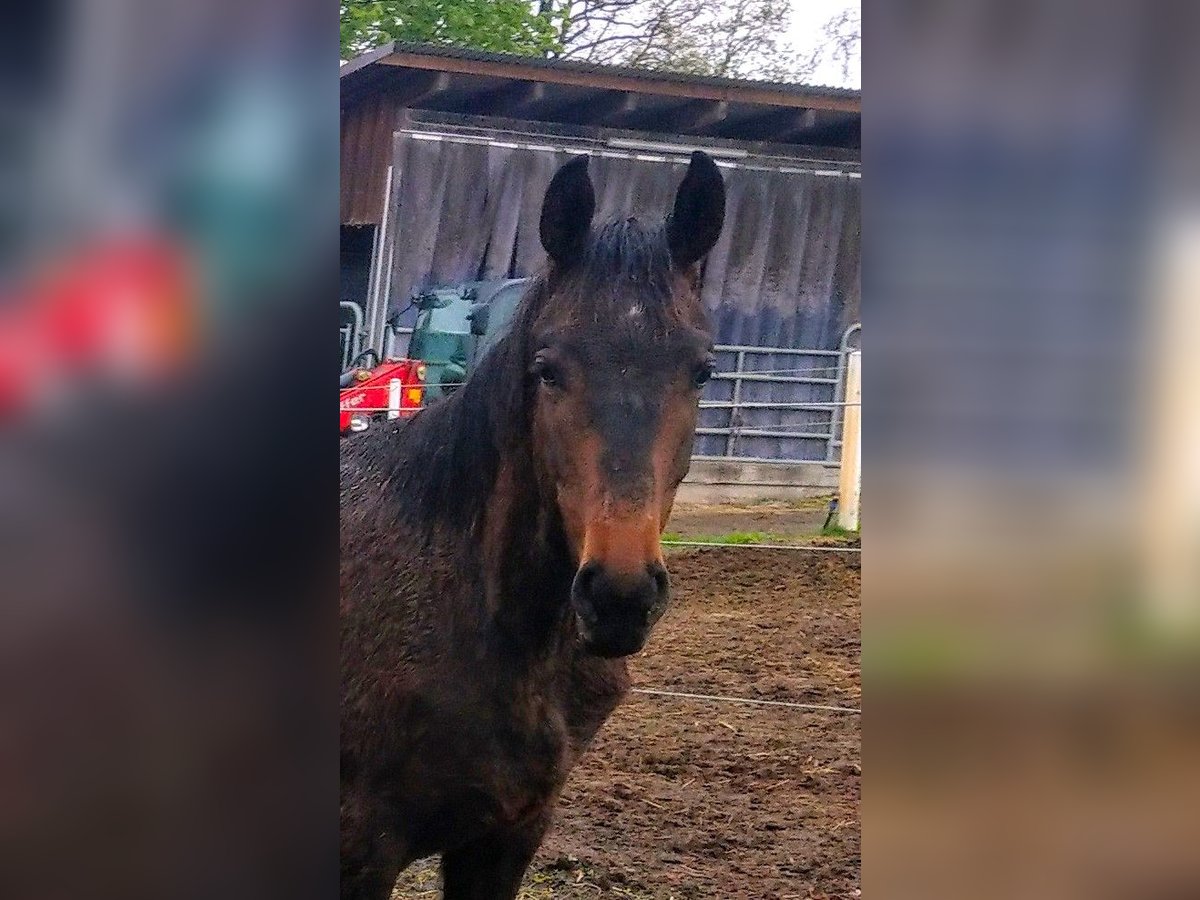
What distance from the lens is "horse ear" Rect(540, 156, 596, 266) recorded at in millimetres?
1942

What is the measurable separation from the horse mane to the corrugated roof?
0.35 metres

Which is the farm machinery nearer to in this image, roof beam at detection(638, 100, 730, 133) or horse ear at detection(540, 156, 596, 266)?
horse ear at detection(540, 156, 596, 266)

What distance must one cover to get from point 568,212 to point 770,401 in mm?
540

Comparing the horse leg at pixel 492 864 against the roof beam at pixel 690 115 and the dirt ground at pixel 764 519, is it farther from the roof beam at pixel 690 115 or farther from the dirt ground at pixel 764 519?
the roof beam at pixel 690 115

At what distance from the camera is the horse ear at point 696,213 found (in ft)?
6.38

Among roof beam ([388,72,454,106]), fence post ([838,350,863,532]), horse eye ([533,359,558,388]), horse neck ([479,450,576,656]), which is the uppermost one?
roof beam ([388,72,454,106])

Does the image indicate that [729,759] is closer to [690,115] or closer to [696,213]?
[696,213]

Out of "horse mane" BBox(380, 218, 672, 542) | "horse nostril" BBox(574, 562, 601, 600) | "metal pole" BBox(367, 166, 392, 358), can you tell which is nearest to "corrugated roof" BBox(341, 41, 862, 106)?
"metal pole" BBox(367, 166, 392, 358)
